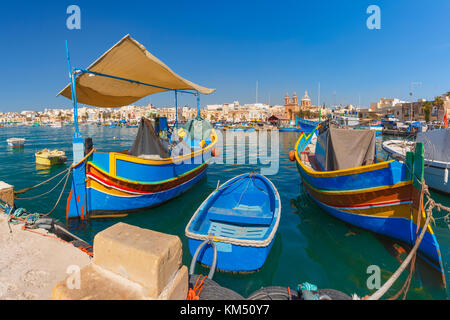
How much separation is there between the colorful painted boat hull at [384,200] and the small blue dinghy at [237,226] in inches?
80.3

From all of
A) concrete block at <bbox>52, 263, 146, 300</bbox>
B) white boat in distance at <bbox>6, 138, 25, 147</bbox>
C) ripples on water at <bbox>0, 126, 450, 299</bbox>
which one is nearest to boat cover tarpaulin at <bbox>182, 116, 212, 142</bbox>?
ripples on water at <bbox>0, 126, 450, 299</bbox>

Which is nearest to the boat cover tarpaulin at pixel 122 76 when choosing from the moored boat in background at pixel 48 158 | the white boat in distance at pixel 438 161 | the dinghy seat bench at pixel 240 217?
the dinghy seat bench at pixel 240 217

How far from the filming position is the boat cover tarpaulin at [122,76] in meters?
5.98

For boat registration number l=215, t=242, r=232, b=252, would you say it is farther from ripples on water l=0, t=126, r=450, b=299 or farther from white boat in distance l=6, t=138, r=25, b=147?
white boat in distance l=6, t=138, r=25, b=147

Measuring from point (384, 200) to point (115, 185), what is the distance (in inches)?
306

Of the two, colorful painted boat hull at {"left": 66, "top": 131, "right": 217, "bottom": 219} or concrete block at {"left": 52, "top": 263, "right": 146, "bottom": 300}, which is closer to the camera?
concrete block at {"left": 52, "top": 263, "right": 146, "bottom": 300}

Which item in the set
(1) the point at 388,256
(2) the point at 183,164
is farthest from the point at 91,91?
(1) the point at 388,256

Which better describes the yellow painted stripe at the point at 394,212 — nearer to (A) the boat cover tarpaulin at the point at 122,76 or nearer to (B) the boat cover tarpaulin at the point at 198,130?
(A) the boat cover tarpaulin at the point at 122,76

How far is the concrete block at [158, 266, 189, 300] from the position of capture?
215 centimetres

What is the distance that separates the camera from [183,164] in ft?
31.6

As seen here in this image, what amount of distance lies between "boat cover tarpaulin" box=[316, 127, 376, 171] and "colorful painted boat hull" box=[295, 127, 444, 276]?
94 cm

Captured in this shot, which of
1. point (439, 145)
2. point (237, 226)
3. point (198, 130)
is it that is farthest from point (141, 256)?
point (439, 145)

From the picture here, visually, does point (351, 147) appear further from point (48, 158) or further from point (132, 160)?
point (48, 158)
